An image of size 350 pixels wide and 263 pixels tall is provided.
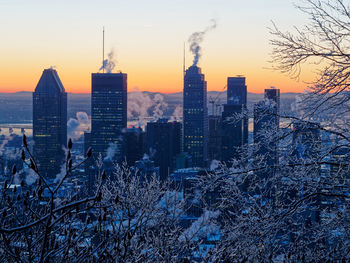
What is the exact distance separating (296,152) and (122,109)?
16926 centimetres

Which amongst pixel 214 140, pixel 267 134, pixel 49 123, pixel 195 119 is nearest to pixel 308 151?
pixel 267 134

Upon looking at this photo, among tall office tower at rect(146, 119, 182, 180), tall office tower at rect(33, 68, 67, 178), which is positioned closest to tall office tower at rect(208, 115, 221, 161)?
tall office tower at rect(146, 119, 182, 180)

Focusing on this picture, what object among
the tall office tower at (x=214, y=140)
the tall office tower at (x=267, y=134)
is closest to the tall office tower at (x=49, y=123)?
the tall office tower at (x=214, y=140)

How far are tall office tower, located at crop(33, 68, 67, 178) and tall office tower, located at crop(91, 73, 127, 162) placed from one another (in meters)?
17.5

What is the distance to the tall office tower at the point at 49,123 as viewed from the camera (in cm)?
16762

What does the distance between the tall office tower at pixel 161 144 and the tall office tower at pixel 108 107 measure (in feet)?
62.7

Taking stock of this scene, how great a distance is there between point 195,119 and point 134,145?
47.0 meters

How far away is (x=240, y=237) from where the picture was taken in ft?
20.3

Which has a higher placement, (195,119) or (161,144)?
(195,119)

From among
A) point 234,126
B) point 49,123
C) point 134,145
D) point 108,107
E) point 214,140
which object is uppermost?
point 108,107

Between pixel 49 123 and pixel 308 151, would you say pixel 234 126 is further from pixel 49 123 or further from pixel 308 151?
pixel 49 123

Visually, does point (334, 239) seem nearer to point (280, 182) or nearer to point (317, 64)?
point (280, 182)

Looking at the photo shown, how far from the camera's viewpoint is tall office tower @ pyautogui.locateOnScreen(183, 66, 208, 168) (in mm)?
179750

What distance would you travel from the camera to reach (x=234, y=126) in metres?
7.64
